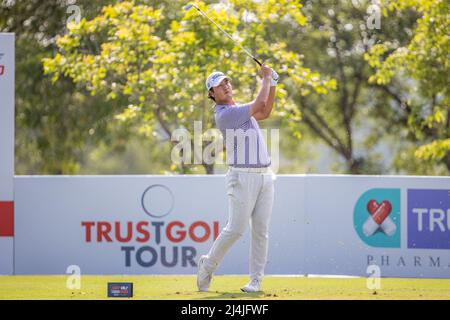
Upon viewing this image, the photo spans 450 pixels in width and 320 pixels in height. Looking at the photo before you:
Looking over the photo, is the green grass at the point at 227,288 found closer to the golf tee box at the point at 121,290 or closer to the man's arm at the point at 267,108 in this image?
the golf tee box at the point at 121,290

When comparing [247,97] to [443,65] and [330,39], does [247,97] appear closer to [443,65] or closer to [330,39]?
[443,65]

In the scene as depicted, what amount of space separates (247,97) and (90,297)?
26.2 feet

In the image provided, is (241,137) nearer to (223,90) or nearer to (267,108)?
(267,108)

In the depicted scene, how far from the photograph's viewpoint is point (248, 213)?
9.79m

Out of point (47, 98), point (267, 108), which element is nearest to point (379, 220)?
point (267, 108)

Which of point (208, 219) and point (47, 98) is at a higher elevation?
point (47, 98)

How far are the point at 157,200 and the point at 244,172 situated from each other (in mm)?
3155

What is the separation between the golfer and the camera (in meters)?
9.66

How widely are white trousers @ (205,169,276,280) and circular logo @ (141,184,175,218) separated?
9.43ft

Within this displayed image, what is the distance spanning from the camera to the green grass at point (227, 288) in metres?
9.56

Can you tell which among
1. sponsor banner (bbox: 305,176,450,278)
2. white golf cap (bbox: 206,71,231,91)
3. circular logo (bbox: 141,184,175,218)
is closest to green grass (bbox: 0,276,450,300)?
sponsor banner (bbox: 305,176,450,278)

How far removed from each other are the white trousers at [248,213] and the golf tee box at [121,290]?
914mm

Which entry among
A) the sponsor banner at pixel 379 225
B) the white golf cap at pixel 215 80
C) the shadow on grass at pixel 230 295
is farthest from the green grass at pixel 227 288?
the white golf cap at pixel 215 80

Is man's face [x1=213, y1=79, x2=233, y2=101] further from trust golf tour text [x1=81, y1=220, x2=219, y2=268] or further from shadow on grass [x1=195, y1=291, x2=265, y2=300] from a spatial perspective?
trust golf tour text [x1=81, y1=220, x2=219, y2=268]
